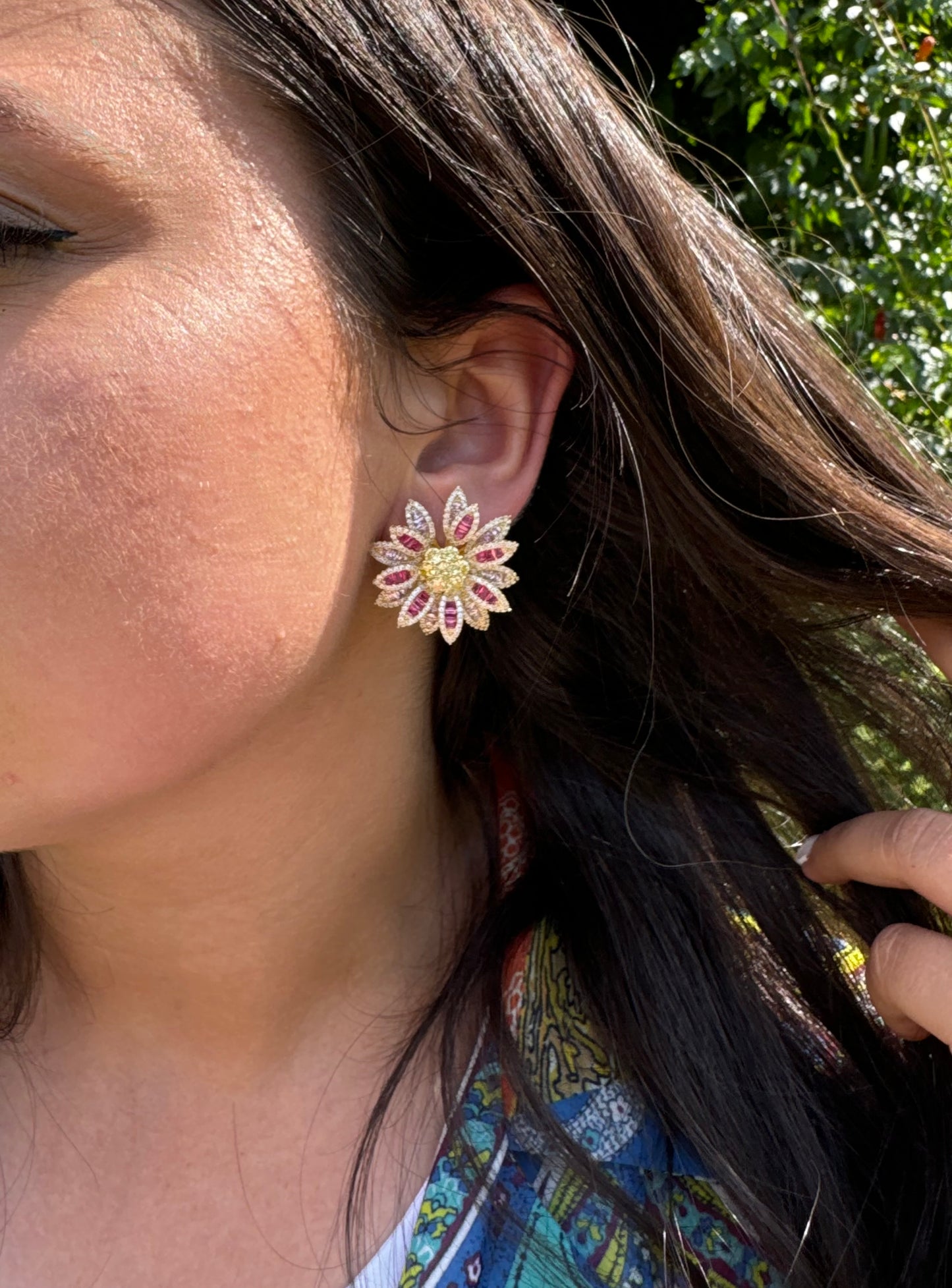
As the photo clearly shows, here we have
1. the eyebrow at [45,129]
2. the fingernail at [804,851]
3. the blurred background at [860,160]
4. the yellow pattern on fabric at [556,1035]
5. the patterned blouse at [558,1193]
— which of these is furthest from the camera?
the blurred background at [860,160]

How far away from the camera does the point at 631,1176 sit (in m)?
1.52

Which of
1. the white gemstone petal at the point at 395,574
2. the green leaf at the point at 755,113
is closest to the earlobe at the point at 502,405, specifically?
the white gemstone petal at the point at 395,574

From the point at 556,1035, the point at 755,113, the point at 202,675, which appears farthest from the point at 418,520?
the point at 755,113

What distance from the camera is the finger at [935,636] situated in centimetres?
164

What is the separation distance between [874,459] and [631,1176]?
0.95m

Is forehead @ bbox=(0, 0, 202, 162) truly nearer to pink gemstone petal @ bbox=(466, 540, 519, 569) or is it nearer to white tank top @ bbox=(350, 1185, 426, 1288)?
pink gemstone petal @ bbox=(466, 540, 519, 569)

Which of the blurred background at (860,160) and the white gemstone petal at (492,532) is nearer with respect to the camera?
the white gemstone petal at (492,532)

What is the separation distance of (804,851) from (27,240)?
3.99 feet

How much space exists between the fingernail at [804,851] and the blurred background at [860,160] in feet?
3.40

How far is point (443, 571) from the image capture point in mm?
1472

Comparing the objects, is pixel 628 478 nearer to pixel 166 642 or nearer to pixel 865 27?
pixel 166 642

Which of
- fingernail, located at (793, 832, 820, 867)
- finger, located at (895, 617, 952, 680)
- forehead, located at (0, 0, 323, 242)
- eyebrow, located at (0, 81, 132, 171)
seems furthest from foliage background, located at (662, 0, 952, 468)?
eyebrow, located at (0, 81, 132, 171)

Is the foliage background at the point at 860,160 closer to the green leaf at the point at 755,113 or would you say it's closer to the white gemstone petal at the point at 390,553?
the green leaf at the point at 755,113

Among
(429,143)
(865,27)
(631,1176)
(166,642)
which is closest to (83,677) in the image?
(166,642)
